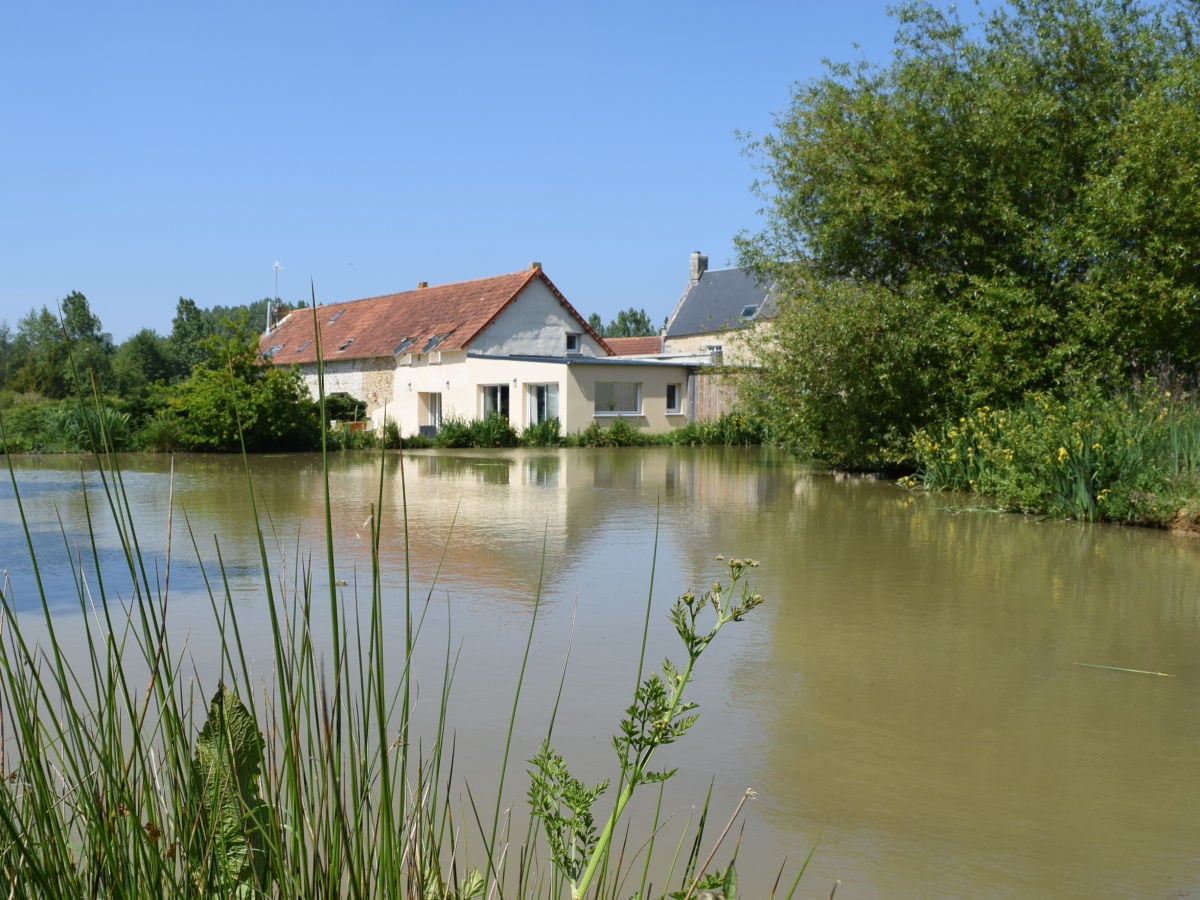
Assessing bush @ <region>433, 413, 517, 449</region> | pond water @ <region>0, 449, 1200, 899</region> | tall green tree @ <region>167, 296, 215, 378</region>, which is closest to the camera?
pond water @ <region>0, 449, 1200, 899</region>

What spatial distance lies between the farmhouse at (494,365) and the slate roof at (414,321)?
0.17 feet

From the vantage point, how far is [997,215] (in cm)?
1503

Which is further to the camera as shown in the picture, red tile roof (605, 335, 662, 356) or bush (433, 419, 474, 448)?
red tile roof (605, 335, 662, 356)

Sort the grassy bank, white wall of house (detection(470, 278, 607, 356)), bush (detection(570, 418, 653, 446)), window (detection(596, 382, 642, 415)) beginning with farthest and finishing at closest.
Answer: white wall of house (detection(470, 278, 607, 356))
window (detection(596, 382, 642, 415))
bush (detection(570, 418, 653, 446))
the grassy bank

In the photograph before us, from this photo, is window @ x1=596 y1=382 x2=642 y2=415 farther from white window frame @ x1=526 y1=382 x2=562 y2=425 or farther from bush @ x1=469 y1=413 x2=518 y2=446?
bush @ x1=469 y1=413 x2=518 y2=446

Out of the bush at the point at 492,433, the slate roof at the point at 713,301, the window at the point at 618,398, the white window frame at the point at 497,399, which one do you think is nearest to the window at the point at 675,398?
the window at the point at 618,398

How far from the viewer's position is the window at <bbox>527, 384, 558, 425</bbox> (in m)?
29.5

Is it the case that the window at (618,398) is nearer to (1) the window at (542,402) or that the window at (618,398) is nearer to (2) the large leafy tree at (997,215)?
(1) the window at (542,402)

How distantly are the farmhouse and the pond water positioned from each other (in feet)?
55.7

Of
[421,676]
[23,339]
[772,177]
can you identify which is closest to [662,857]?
[421,676]

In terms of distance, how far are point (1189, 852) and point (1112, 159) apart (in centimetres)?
1337

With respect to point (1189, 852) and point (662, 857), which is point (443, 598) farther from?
point (1189, 852)

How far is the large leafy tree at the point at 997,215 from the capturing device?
1359 cm

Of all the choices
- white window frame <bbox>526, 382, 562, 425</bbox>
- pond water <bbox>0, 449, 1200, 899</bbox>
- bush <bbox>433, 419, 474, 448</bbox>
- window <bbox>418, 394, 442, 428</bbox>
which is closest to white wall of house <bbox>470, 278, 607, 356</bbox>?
window <bbox>418, 394, 442, 428</bbox>
